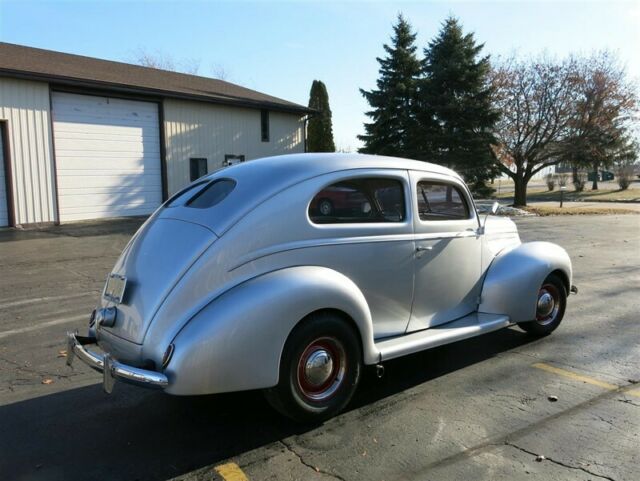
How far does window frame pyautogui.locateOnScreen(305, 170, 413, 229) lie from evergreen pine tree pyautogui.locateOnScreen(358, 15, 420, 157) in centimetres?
2345

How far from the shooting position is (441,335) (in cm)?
440

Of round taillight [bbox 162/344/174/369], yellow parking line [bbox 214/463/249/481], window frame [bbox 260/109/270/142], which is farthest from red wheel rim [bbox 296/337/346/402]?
window frame [bbox 260/109/270/142]

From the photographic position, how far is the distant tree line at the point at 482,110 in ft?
85.9

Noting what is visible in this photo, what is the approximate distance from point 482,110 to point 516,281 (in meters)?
22.7

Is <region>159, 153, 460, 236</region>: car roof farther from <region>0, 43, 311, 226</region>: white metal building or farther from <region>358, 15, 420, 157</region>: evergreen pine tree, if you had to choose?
<region>358, 15, 420, 157</region>: evergreen pine tree

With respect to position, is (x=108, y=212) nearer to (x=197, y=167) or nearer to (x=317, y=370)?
(x=197, y=167)

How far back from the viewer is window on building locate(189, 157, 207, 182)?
2109cm

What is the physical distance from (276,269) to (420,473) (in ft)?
5.04

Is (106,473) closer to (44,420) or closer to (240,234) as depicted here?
(44,420)

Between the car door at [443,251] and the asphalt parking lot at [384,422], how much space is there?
0.56 m

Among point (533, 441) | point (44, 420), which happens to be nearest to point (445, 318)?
point (533, 441)

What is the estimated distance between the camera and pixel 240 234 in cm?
352

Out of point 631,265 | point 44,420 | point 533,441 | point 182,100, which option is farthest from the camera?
point 182,100

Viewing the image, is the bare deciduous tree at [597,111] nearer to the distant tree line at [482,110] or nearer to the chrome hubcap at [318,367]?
the distant tree line at [482,110]
